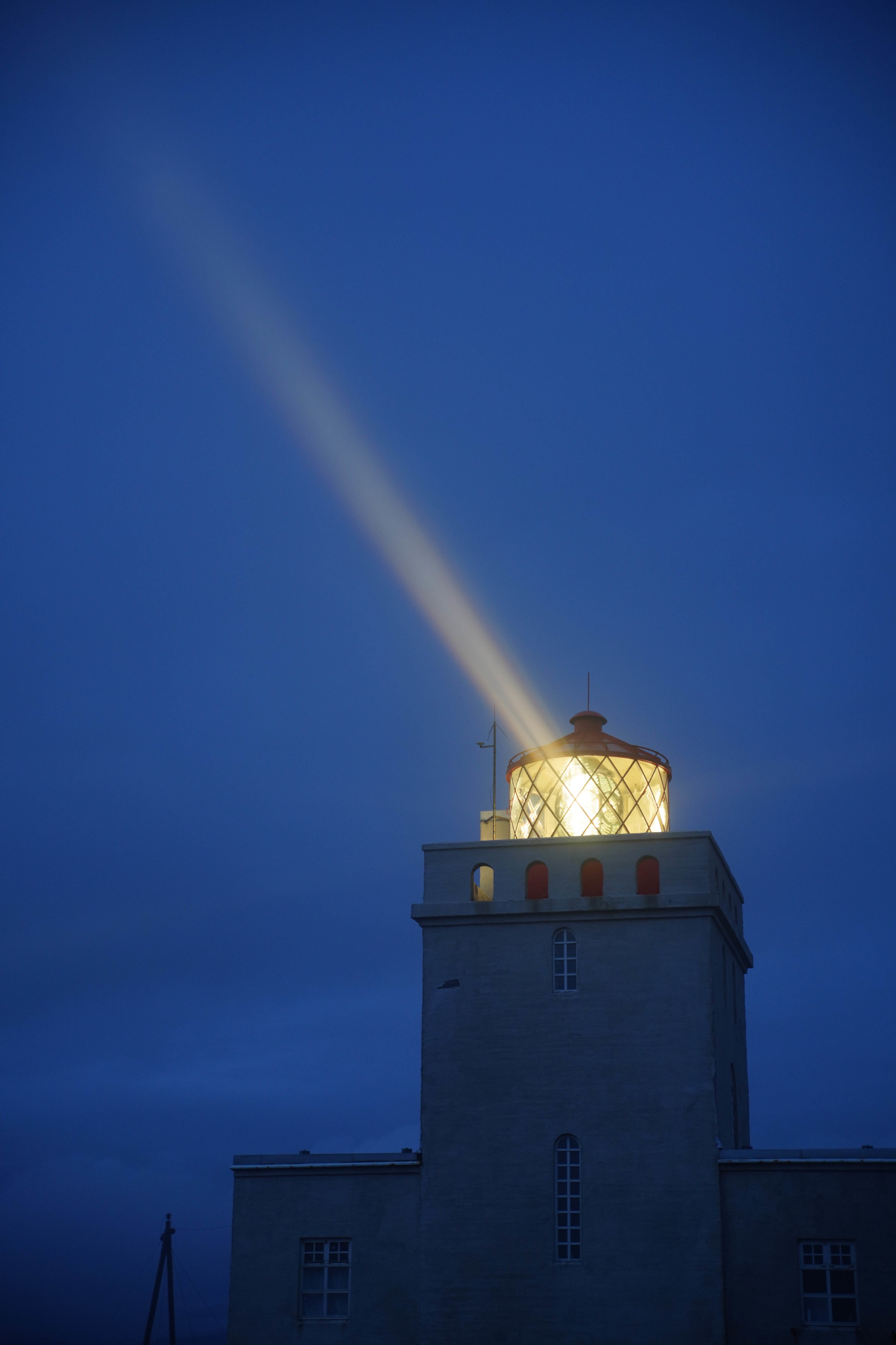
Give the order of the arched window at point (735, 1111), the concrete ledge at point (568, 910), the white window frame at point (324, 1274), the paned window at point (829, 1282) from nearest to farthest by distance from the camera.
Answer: the paned window at point (829, 1282) < the white window frame at point (324, 1274) < the concrete ledge at point (568, 910) < the arched window at point (735, 1111)

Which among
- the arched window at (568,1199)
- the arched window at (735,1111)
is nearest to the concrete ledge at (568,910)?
the arched window at (735,1111)

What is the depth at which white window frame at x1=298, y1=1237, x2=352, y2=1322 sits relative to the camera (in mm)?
29828

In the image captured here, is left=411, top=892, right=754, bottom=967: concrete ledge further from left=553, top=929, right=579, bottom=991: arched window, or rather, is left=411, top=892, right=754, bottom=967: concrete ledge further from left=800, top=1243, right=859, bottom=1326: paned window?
left=800, top=1243, right=859, bottom=1326: paned window

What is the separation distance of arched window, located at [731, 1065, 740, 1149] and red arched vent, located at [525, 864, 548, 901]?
6335mm

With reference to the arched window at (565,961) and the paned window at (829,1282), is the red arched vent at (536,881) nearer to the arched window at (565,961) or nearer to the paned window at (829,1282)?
the arched window at (565,961)

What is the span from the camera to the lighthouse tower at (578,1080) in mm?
28422

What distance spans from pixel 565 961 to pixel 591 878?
1974mm

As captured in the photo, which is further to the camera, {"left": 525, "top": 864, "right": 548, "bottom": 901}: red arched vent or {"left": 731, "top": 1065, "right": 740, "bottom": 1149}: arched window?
{"left": 731, "top": 1065, "right": 740, "bottom": 1149}: arched window

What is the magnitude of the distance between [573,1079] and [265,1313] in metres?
8.47

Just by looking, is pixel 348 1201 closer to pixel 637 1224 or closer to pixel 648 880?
pixel 637 1224

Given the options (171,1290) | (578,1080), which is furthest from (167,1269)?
(578,1080)

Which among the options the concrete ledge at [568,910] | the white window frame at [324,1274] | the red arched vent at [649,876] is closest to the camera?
Answer: the white window frame at [324,1274]

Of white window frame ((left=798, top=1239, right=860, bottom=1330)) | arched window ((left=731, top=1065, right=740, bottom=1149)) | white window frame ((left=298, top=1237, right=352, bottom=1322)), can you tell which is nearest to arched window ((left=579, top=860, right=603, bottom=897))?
arched window ((left=731, top=1065, right=740, bottom=1149))

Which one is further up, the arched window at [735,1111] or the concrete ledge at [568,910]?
the concrete ledge at [568,910]
